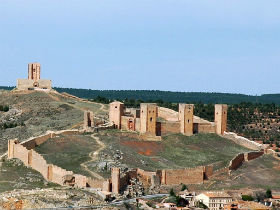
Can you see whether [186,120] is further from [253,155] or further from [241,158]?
[241,158]

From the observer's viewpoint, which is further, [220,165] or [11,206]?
[220,165]

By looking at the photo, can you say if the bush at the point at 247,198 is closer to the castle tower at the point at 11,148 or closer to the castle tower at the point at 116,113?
the castle tower at the point at 116,113

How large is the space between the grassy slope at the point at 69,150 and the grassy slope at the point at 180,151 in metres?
1.64

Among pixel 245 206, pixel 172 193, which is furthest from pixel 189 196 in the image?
pixel 245 206

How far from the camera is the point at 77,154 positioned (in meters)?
84.2

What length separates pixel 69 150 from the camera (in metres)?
85.3

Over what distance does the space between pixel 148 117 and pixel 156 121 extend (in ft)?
7.03

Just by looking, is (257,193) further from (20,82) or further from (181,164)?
(20,82)

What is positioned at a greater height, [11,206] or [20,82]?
[20,82]

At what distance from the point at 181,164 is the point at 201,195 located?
749 centimetres

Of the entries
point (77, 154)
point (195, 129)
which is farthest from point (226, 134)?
point (77, 154)

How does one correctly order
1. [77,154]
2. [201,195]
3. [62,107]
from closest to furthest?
[201,195]
[77,154]
[62,107]

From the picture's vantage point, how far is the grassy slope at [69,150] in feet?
268

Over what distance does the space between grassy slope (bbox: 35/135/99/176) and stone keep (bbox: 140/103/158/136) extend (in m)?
4.96
